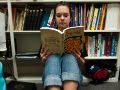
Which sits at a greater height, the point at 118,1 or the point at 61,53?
the point at 118,1

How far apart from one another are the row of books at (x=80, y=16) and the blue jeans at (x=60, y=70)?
0.52 meters

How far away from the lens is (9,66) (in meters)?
2.35

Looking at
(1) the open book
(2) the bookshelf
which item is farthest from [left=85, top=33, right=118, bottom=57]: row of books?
(1) the open book

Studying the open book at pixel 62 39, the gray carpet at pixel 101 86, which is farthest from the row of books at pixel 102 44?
the open book at pixel 62 39

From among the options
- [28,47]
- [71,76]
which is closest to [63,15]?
[71,76]

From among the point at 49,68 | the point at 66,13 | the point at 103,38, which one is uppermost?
the point at 66,13

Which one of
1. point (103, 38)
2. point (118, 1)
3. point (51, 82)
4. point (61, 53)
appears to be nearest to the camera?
point (51, 82)

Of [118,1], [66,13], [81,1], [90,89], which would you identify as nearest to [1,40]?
[66,13]

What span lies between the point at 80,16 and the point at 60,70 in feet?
2.36

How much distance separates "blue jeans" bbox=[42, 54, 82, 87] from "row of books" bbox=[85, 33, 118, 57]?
0.53 metres

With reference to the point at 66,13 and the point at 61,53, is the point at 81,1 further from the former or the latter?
the point at 61,53

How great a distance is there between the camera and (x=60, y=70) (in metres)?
1.62

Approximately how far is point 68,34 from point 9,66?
100 cm

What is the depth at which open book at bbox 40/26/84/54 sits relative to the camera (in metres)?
1.64
